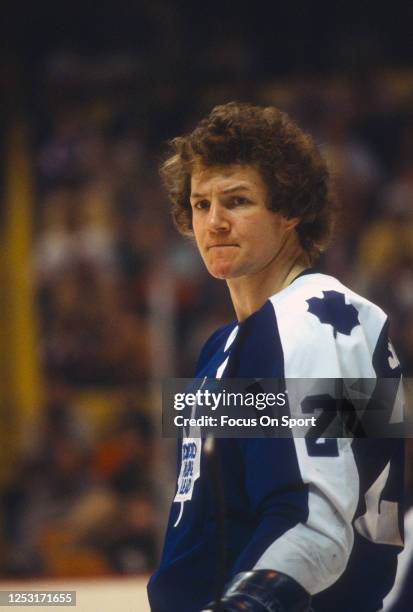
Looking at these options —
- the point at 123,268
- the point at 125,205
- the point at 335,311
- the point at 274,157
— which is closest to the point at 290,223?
the point at 274,157

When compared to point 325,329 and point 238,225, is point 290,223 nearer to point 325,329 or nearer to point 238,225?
point 238,225

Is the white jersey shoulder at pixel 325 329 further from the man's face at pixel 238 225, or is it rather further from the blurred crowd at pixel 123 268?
the blurred crowd at pixel 123 268

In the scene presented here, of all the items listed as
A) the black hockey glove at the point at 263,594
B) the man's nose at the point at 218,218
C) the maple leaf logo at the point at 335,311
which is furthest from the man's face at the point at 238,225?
the black hockey glove at the point at 263,594

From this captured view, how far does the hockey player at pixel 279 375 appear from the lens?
101 centimetres

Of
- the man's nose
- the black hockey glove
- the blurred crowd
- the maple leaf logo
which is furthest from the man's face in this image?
the blurred crowd

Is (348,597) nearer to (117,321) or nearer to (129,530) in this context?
(129,530)

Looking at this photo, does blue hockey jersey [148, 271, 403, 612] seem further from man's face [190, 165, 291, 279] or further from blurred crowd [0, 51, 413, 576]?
blurred crowd [0, 51, 413, 576]

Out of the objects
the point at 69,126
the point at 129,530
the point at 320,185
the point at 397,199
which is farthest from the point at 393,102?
the point at 320,185

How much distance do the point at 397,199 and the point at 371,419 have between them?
10.2ft

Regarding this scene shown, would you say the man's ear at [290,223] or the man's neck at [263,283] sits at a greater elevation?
the man's ear at [290,223]

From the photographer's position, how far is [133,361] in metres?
4.04

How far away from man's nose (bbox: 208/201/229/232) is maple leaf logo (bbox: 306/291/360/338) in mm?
144

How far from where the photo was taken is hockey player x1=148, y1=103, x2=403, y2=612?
1.01 metres

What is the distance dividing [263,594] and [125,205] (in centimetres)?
337
